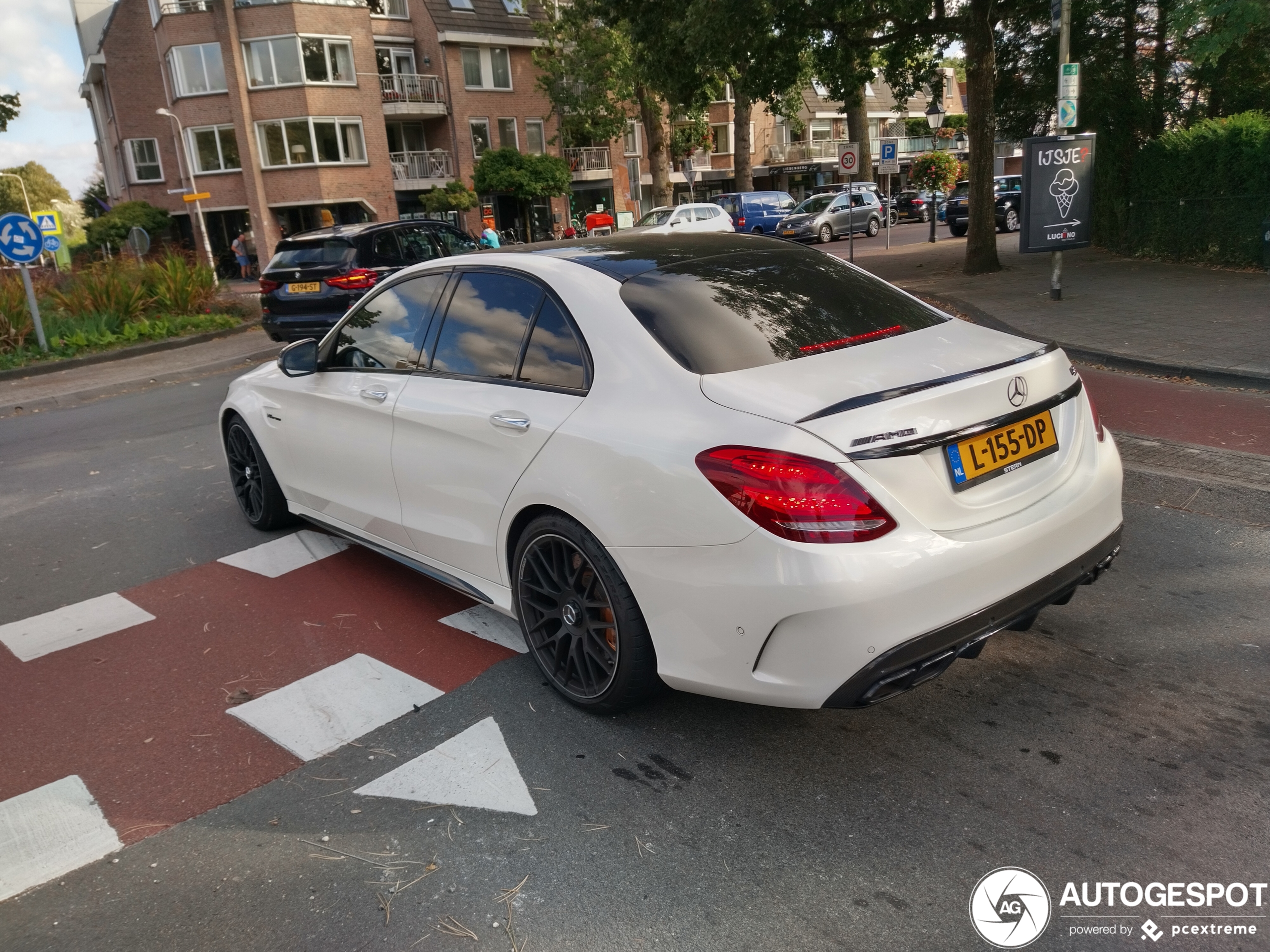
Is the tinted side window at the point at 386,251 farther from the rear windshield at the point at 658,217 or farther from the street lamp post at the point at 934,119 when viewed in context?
the rear windshield at the point at 658,217

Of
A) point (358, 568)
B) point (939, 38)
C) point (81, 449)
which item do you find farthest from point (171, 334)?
point (939, 38)

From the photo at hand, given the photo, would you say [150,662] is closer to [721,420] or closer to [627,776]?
[627,776]

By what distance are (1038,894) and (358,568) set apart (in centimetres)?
376

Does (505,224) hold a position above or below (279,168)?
below

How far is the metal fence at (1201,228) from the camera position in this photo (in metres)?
15.0

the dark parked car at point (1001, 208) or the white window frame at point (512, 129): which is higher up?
the white window frame at point (512, 129)

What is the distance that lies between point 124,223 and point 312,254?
32.1 m

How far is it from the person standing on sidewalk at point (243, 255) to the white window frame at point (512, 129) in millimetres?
12713

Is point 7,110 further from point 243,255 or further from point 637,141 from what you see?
point 637,141

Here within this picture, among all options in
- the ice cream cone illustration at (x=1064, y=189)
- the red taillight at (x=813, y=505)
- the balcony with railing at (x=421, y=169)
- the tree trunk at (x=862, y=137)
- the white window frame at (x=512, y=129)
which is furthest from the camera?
the white window frame at (x=512, y=129)

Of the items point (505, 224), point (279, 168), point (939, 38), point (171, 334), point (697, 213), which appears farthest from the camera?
point (505, 224)

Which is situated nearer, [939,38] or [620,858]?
[620,858]

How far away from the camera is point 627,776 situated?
10.2 ft

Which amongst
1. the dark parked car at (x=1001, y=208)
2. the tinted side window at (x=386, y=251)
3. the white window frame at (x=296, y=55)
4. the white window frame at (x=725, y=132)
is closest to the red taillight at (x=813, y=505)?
the tinted side window at (x=386, y=251)
